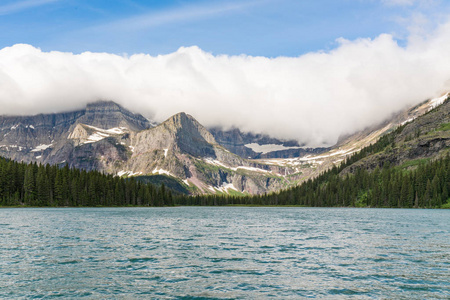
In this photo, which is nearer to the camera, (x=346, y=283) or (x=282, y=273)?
(x=346, y=283)

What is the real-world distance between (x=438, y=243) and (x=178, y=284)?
136ft

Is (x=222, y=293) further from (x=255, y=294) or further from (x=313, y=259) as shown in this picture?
(x=313, y=259)

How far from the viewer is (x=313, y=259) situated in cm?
Answer: 4044

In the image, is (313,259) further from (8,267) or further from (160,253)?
(8,267)

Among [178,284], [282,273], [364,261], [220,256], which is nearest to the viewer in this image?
[178,284]

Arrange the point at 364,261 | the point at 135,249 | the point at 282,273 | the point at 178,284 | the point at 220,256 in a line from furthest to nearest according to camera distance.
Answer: the point at 135,249 → the point at 220,256 → the point at 364,261 → the point at 282,273 → the point at 178,284

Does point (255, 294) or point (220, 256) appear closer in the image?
point (255, 294)

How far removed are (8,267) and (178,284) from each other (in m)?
17.8

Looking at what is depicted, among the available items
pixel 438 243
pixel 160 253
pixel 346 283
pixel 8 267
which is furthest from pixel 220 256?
Answer: pixel 438 243

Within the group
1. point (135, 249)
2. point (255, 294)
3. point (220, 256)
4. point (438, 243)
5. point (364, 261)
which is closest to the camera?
point (255, 294)

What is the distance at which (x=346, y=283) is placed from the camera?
2994cm

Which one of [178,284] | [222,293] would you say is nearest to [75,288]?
[178,284]

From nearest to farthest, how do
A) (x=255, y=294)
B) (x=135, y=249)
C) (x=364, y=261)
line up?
1. (x=255, y=294)
2. (x=364, y=261)
3. (x=135, y=249)

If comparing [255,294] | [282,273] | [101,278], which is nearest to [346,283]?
[282,273]
